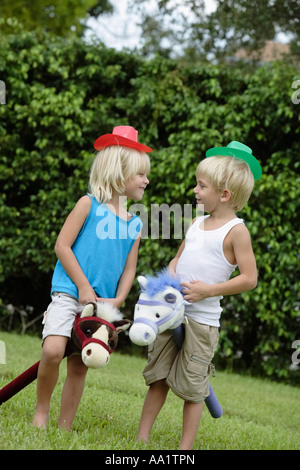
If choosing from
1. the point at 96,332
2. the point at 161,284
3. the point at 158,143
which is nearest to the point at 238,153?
the point at 161,284

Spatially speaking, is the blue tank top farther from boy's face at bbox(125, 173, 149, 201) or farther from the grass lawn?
the grass lawn

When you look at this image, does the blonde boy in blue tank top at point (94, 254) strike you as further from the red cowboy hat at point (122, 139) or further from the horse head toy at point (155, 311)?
the horse head toy at point (155, 311)

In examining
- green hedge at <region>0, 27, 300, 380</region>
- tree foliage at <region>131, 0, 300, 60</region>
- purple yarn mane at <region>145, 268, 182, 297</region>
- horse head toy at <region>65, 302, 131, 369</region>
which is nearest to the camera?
horse head toy at <region>65, 302, 131, 369</region>

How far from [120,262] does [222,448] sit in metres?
1.11

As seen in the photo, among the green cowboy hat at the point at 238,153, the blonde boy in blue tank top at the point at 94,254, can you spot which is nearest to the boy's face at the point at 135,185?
the blonde boy in blue tank top at the point at 94,254

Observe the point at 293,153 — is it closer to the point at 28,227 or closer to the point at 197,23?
the point at 28,227

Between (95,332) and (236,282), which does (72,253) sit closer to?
(95,332)

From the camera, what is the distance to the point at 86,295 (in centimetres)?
261

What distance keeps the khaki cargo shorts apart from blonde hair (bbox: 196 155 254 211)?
63cm

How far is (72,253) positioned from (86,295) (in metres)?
0.20

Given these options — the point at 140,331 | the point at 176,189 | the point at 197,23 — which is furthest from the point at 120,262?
the point at 197,23

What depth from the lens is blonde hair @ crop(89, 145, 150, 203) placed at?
279cm

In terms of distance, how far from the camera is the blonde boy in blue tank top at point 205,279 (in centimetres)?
265

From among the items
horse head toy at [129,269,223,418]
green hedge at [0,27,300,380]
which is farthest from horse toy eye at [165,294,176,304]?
green hedge at [0,27,300,380]
